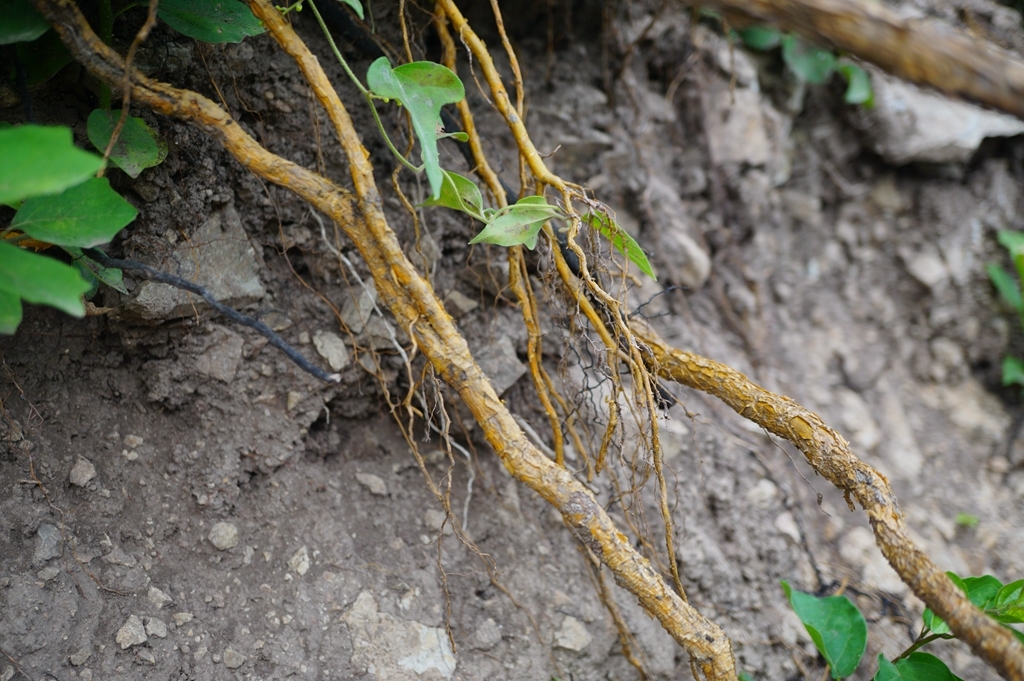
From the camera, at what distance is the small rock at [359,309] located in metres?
1.27

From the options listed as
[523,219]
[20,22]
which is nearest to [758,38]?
[523,219]

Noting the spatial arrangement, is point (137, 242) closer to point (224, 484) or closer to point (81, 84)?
point (81, 84)

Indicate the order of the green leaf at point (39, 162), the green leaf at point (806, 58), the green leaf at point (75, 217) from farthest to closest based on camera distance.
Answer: the green leaf at point (806, 58), the green leaf at point (75, 217), the green leaf at point (39, 162)

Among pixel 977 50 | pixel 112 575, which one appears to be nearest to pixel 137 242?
pixel 112 575

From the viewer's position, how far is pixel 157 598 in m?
1.03

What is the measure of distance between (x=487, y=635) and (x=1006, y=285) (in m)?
2.03

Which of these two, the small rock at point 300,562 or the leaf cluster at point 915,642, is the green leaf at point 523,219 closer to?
the small rock at point 300,562

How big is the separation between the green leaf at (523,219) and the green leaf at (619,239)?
0.08m

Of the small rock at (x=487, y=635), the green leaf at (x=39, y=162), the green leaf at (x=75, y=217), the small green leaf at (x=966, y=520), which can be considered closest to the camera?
the green leaf at (x=39, y=162)

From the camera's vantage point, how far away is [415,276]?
100 centimetres

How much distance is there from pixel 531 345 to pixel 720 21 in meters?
1.37

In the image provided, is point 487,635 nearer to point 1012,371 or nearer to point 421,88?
point 421,88

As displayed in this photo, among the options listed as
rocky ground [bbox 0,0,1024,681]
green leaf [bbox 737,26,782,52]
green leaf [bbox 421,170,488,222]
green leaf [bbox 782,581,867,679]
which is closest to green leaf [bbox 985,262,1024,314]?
rocky ground [bbox 0,0,1024,681]

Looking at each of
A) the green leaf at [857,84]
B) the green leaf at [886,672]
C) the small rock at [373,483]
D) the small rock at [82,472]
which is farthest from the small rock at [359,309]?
the green leaf at [857,84]
